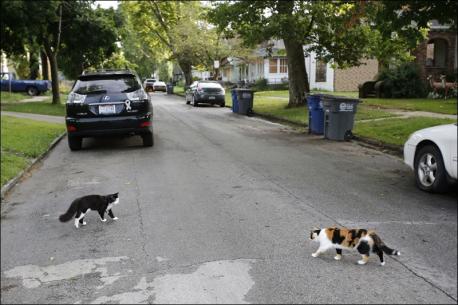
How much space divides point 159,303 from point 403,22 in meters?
9.35

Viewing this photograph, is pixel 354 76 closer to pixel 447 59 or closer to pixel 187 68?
pixel 447 59

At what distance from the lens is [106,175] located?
8984 mm

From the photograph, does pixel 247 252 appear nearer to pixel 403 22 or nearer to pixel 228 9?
pixel 403 22

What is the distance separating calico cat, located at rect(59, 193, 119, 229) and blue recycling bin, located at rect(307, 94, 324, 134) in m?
9.59

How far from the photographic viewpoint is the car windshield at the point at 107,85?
11.4m

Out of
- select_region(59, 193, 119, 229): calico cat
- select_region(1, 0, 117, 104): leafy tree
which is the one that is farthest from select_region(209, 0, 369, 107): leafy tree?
select_region(59, 193, 119, 229): calico cat

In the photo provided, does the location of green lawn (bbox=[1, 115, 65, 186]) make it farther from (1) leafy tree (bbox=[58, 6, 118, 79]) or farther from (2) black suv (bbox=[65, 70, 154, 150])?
(1) leafy tree (bbox=[58, 6, 118, 79])

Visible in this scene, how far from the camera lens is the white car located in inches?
277

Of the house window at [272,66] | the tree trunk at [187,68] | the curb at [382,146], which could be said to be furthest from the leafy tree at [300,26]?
the house window at [272,66]

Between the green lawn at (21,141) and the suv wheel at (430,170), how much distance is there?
623cm

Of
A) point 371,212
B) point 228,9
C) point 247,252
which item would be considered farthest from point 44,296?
point 228,9

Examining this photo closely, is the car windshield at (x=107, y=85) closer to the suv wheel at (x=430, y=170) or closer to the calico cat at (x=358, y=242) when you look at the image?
the suv wheel at (x=430, y=170)

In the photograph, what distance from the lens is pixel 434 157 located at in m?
7.39

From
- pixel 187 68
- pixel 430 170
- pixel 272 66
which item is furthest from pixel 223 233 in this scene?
pixel 272 66
